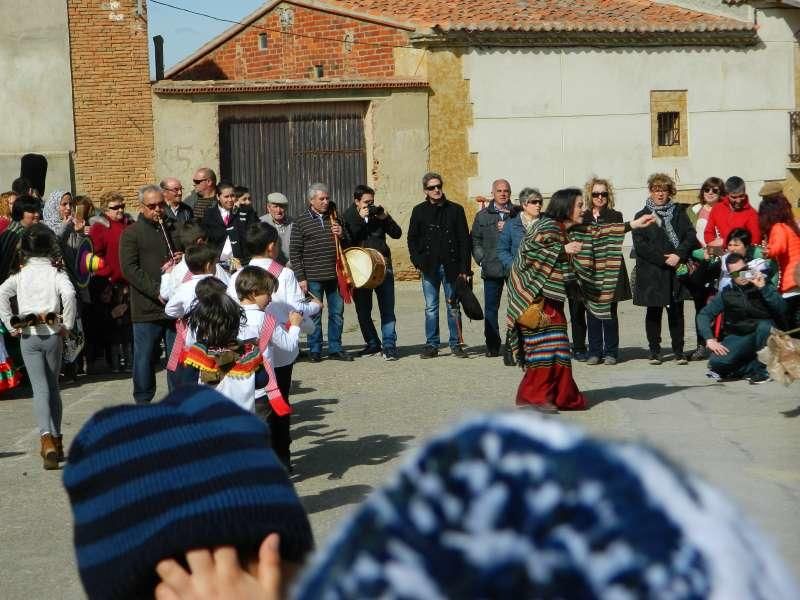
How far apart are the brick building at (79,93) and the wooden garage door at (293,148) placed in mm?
1522

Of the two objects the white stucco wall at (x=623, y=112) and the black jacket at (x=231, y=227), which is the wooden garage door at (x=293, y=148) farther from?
the black jacket at (x=231, y=227)

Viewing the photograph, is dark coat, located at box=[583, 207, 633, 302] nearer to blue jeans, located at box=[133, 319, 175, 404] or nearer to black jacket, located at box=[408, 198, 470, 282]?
black jacket, located at box=[408, 198, 470, 282]

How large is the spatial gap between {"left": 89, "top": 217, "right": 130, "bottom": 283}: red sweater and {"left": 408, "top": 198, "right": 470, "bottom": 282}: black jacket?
3.08 meters

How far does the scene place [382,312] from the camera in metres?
14.3

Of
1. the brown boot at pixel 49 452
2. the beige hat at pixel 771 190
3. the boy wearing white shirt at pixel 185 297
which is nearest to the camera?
the boy wearing white shirt at pixel 185 297

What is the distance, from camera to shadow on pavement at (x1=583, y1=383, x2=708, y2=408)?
1131cm

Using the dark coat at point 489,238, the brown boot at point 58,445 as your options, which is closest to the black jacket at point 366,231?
the dark coat at point 489,238

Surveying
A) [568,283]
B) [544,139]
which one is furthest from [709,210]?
[544,139]

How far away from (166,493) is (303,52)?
26971 mm

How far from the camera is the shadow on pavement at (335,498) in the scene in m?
7.79

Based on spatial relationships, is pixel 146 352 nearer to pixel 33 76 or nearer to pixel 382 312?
pixel 382 312

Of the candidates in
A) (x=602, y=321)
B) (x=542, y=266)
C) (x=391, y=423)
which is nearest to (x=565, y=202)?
(x=542, y=266)

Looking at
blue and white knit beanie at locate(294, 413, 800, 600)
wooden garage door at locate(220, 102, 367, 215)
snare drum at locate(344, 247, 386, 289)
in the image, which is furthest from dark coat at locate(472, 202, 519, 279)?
blue and white knit beanie at locate(294, 413, 800, 600)

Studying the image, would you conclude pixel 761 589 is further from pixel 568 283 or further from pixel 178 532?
pixel 568 283
